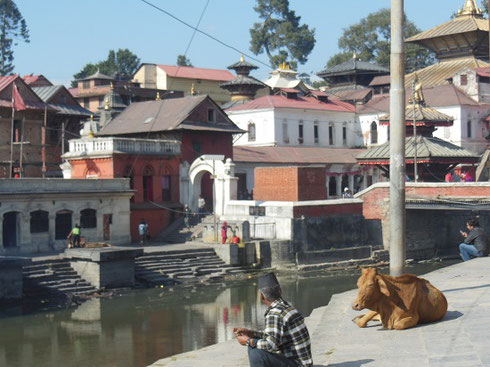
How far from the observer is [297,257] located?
3712cm

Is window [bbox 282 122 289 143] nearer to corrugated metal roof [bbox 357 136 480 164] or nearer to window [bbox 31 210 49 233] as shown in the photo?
corrugated metal roof [bbox 357 136 480 164]

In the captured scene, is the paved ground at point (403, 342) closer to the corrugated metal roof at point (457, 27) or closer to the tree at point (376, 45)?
the corrugated metal roof at point (457, 27)

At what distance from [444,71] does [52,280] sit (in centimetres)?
4437

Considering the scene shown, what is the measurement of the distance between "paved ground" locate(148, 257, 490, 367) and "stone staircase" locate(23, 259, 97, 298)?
48.1 ft

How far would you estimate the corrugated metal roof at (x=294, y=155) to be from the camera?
49781mm

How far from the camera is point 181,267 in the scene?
33.3 meters

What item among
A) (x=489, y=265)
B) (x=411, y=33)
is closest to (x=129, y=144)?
(x=489, y=265)

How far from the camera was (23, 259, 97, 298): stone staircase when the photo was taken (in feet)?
93.4

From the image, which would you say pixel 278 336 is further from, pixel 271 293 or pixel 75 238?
pixel 75 238

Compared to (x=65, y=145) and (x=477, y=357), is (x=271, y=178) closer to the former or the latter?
(x=65, y=145)

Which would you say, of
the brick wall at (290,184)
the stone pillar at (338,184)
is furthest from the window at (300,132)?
the brick wall at (290,184)

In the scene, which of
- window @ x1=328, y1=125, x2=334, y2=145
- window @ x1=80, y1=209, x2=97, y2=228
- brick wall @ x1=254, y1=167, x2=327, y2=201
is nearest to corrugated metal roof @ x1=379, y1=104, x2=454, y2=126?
brick wall @ x1=254, y1=167, x2=327, y2=201

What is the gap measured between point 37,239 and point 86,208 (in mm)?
2843

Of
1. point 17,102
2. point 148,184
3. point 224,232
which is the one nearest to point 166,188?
point 148,184
